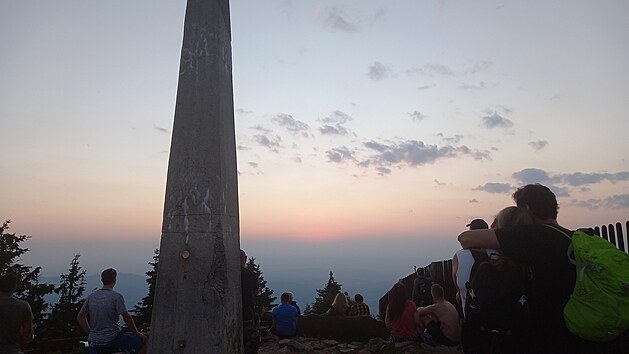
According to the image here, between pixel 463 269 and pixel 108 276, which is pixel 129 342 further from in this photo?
pixel 463 269

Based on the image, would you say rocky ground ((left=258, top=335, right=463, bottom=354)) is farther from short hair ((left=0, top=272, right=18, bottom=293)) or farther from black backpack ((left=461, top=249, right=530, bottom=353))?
black backpack ((left=461, top=249, right=530, bottom=353))

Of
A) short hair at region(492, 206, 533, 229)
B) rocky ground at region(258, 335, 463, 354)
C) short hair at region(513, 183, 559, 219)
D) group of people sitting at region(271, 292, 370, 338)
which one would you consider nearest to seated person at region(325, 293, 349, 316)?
group of people sitting at region(271, 292, 370, 338)

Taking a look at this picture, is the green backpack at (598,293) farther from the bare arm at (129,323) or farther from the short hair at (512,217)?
the bare arm at (129,323)

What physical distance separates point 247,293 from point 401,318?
3.26m

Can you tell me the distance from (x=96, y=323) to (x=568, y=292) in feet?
16.2

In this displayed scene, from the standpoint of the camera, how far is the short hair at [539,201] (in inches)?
124

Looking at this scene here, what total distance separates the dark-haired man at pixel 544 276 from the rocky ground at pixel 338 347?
4.93 metres

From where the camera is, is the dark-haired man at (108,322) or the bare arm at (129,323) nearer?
the dark-haired man at (108,322)

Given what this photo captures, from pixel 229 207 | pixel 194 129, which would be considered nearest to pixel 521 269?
pixel 229 207

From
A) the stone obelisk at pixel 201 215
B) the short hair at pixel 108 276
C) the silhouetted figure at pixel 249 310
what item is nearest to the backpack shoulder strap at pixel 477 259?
the stone obelisk at pixel 201 215

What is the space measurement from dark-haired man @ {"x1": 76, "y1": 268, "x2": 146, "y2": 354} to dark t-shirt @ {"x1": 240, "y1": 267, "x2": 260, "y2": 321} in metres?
1.19

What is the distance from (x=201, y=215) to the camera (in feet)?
16.4

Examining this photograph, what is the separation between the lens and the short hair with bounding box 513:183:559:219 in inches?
124

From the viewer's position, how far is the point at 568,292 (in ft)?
9.23
